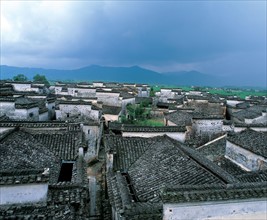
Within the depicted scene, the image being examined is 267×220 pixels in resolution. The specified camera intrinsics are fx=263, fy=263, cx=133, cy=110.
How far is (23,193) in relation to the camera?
6.48 m

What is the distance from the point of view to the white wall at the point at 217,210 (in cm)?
577

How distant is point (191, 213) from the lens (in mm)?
5852

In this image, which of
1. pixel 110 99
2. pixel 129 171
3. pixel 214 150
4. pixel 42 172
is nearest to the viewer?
pixel 42 172

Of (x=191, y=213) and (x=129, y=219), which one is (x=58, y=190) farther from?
(x=191, y=213)

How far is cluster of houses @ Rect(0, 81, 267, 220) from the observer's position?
6.10 m

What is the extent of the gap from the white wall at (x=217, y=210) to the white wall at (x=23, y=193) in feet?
10.2

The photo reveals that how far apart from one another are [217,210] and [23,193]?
4.68m

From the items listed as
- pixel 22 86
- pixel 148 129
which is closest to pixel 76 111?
pixel 148 129

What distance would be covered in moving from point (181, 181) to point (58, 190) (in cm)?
450

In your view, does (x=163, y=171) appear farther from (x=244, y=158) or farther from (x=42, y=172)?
(x=244, y=158)

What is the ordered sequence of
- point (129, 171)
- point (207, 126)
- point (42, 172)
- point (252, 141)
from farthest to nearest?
1. point (207, 126)
2. point (252, 141)
3. point (129, 171)
4. point (42, 172)

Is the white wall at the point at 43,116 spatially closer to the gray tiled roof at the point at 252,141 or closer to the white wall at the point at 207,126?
the white wall at the point at 207,126

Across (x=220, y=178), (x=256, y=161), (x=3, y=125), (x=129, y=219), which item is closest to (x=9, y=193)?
(x=129, y=219)

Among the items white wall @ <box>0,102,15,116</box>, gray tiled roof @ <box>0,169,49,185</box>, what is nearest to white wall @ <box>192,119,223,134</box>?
white wall @ <box>0,102,15,116</box>
